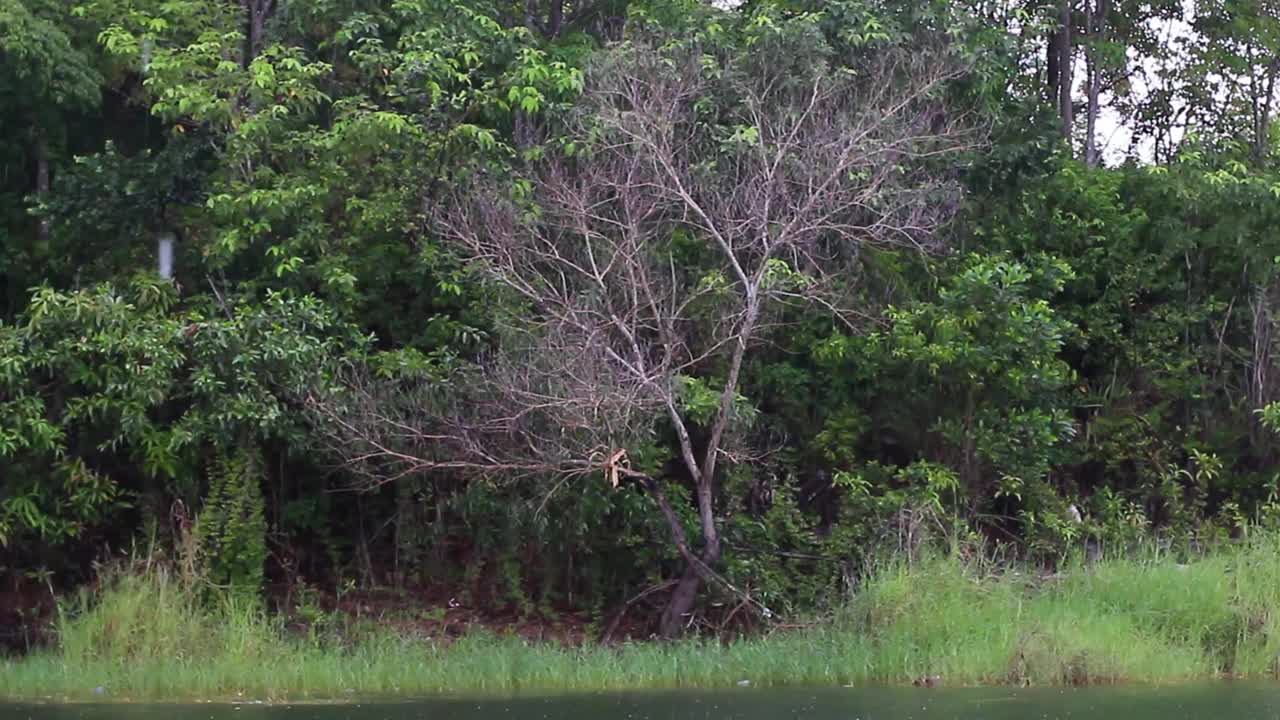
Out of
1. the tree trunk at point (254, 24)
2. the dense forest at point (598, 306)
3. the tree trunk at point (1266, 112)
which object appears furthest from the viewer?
the tree trunk at point (1266, 112)

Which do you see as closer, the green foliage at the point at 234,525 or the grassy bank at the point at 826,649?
the grassy bank at the point at 826,649

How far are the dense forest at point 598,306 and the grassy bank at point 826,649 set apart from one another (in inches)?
36.2

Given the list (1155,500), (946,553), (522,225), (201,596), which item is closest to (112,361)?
(201,596)

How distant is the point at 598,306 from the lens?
13.2m

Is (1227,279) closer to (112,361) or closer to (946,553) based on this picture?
(946,553)

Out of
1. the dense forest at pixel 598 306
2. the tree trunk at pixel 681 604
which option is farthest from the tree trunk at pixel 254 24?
the tree trunk at pixel 681 604

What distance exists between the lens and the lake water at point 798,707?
1011 centimetres

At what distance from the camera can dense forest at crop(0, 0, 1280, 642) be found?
43.8 feet

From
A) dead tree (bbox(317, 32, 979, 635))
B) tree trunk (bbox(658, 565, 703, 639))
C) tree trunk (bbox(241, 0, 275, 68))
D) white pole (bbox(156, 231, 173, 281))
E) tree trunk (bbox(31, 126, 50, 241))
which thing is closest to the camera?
dead tree (bbox(317, 32, 979, 635))

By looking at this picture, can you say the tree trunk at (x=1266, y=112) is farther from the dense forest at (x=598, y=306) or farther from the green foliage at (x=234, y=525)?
the green foliage at (x=234, y=525)

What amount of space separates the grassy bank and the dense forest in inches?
36.2

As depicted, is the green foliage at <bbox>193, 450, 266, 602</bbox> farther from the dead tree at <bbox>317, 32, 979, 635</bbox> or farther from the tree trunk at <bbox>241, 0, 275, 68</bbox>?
the tree trunk at <bbox>241, 0, 275, 68</bbox>

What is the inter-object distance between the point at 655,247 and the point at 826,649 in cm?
388

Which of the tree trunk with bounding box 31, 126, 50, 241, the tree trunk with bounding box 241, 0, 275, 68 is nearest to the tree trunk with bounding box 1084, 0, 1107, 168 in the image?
the tree trunk with bounding box 241, 0, 275, 68
